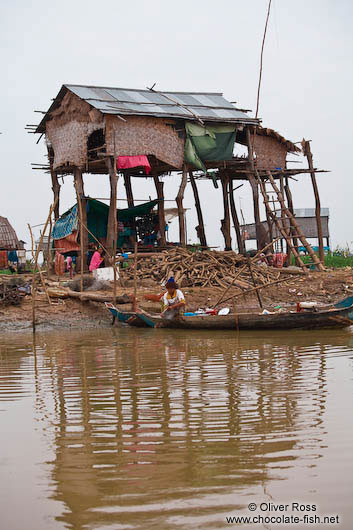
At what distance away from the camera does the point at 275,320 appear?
11094mm

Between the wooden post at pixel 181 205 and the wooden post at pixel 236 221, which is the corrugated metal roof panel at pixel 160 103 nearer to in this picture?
the wooden post at pixel 181 205

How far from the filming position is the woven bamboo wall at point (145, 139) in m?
17.3

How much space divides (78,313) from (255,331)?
459 centimetres

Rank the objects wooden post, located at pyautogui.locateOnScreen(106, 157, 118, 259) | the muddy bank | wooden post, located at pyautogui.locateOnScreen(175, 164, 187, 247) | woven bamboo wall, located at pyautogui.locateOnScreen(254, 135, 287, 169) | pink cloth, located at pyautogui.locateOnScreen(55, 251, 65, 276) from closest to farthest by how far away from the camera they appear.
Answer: the muddy bank
wooden post, located at pyautogui.locateOnScreen(106, 157, 118, 259)
wooden post, located at pyautogui.locateOnScreen(175, 164, 187, 247)
pink cloth, located at pyautogui.locateOnScreen(55, 251, 65, 276)
woven bamboo wall, located at pyautogui.locateOnScreen(254, 135, 287, 169)

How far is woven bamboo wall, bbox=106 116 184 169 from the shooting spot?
56.7 ft

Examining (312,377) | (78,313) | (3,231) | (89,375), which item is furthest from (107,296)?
(3,231)

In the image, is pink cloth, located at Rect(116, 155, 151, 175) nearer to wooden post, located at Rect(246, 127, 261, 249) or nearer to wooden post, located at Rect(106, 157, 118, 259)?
wooden post, located at Rect(106, 157, 118, 259)

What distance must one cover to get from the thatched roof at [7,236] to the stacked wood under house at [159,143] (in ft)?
29.2

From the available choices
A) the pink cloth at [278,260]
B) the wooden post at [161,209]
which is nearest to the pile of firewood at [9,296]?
the wooden post at [161,209]

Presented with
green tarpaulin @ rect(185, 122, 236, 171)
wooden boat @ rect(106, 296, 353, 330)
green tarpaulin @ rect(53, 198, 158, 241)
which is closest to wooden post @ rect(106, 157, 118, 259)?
green tarpaulin @ rect(53, 198, 158, 241)

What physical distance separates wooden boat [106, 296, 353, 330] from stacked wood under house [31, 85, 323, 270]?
5.45 meters

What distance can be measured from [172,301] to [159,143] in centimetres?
699

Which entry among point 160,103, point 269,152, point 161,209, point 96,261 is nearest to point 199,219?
point 161,209

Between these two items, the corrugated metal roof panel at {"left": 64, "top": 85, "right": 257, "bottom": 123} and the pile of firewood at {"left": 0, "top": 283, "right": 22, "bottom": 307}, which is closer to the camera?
the pile of firewood at {"left": 0, "top": 283, "right": 22, "bottom": 307}
